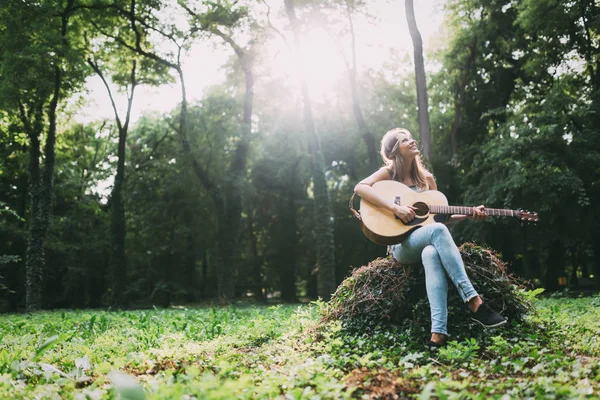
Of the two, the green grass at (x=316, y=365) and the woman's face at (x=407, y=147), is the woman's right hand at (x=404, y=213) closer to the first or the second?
the woman's face at (x=407, y=147)

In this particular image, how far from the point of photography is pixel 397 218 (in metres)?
4.46

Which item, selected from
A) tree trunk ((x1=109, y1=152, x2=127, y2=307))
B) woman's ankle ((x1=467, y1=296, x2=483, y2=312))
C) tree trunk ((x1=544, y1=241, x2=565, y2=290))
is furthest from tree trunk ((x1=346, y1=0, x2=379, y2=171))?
woman's ankle ((x1=467, y1=296, x2=483, y2=312))

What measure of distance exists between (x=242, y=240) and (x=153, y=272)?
5694 mm

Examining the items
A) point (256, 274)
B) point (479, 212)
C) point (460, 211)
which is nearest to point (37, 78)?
point (460, 211)

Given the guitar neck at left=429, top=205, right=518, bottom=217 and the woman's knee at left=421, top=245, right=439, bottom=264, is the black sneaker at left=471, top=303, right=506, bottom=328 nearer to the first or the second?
the woman's knee at left=421, top=245, right=439, bottom=264

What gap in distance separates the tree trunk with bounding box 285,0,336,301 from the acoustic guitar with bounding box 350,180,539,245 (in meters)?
9.01

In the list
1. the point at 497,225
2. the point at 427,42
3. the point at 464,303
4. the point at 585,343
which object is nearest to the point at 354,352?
the point at 464,303

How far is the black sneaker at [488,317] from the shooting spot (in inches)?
160

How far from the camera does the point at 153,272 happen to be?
26766 mm

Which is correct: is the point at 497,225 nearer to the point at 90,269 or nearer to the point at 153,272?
the point at 153,272

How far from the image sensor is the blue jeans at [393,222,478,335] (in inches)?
156

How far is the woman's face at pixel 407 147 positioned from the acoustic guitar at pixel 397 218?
35 cm

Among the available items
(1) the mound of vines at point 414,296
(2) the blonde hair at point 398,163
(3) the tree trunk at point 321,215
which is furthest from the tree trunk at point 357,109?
(1) the mound of vines at point 414,296

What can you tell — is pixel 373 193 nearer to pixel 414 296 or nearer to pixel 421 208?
pixel 421 208
